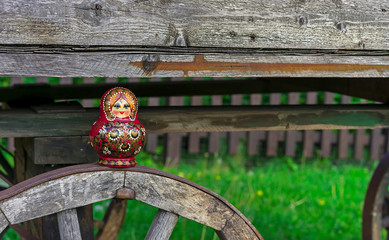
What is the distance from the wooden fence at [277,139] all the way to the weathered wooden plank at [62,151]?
10.6 ft

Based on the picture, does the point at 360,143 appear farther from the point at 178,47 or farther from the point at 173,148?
the point at 178,47

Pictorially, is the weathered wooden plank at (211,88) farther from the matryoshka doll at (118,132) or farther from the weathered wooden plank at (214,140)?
the weathered wooden plank at (214,140)

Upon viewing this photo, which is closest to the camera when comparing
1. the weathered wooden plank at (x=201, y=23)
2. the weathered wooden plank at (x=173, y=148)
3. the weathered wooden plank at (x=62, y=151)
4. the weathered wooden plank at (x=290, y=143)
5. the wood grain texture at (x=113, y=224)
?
the weathered wooden plank at (x=201, y=23)

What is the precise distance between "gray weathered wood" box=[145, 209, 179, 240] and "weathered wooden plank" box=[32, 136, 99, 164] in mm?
319

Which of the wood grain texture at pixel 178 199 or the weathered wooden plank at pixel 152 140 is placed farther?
the weathered wooden plank at pixel 152 140

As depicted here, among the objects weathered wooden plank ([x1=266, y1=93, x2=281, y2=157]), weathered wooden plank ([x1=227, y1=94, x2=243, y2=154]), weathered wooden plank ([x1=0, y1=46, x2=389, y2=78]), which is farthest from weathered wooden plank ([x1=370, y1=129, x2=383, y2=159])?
weathered wooden plank ([x1=0, y1=46, x2=389, y2=78])

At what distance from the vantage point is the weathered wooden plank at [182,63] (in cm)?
142

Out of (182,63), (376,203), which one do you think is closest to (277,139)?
(376,203)

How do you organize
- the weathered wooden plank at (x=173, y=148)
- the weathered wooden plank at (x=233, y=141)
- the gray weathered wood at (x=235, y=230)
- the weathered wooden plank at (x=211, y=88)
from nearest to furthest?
the gray weathered wood at (x=235, y=230)
the weathered wooden plank at (x=211, y=88)
the weathered wooden plank at (x=173, y=148)
the weathered wooden plank at (x=233, y=141)

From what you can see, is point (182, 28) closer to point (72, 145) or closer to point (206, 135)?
point (72, 145)

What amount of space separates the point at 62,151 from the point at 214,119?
1.90 feet

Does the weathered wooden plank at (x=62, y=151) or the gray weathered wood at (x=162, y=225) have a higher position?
the weathered wooden plank at (x=62, y=151)

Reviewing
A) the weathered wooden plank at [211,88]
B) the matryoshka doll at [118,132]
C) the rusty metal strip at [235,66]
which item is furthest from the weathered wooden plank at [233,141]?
the matryoshka doll at [118,132]

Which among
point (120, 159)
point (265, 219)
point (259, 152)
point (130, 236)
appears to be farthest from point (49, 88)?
point (259, 152)
